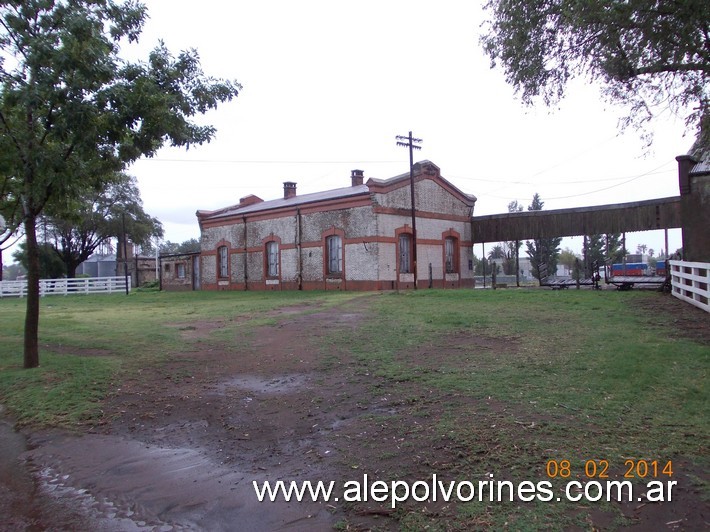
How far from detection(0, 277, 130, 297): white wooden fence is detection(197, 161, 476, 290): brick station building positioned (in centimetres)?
1287

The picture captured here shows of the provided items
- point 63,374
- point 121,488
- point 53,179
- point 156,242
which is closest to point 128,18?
point 53,179

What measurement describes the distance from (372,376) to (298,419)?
1.89 metres

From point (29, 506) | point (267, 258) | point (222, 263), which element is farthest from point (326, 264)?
point (29, 506)

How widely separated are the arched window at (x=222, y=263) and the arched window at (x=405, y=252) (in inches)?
593

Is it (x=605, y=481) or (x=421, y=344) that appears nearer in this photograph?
(x=605, y=481)

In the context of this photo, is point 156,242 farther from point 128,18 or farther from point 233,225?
point 128,18

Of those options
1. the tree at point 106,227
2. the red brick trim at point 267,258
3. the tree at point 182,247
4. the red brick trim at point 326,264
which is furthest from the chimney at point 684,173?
the tree at point 182,247

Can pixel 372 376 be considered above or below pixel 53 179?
below

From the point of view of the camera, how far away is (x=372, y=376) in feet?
25.2

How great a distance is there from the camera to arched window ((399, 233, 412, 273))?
29094mm

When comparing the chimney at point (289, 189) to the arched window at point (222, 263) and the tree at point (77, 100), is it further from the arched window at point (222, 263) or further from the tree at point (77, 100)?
the tree at point (77, 100)

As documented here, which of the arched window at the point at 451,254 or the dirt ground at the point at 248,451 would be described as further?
the arched window at the point at 451,254

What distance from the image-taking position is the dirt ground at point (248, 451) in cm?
382

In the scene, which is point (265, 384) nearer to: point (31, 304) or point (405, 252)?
point (31, 304)
